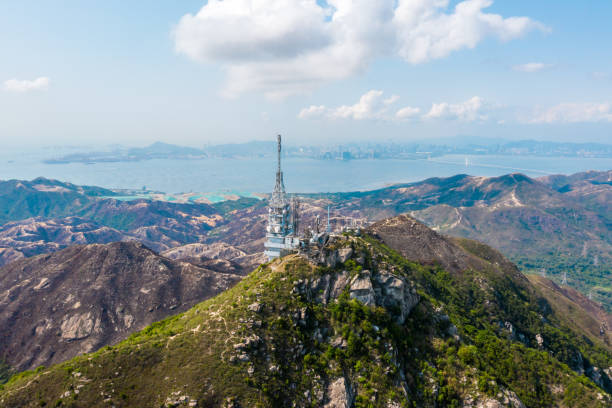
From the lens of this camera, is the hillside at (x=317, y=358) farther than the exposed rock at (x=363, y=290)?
No

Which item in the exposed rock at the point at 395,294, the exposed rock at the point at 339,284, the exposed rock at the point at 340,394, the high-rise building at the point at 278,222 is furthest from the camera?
the high-rise building at the point at 278,222

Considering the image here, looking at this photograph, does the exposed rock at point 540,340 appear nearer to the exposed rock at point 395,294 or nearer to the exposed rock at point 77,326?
the exposed rock at point 395,294

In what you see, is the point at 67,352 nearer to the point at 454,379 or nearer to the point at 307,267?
the point at 307,267

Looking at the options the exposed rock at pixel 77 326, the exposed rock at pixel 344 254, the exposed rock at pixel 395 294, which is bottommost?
the exposed rock at pixel 77 326

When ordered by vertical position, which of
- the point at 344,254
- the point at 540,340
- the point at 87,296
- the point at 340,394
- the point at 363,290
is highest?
the point at 344,254

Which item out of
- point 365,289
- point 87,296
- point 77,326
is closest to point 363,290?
point 365,289

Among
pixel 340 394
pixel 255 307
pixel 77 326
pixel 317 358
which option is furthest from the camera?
pixel 77 326

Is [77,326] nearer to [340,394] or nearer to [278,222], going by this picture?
[278,222]

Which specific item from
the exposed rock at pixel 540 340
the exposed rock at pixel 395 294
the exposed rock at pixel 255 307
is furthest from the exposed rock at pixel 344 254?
the exposed rock at pixel 540 340
